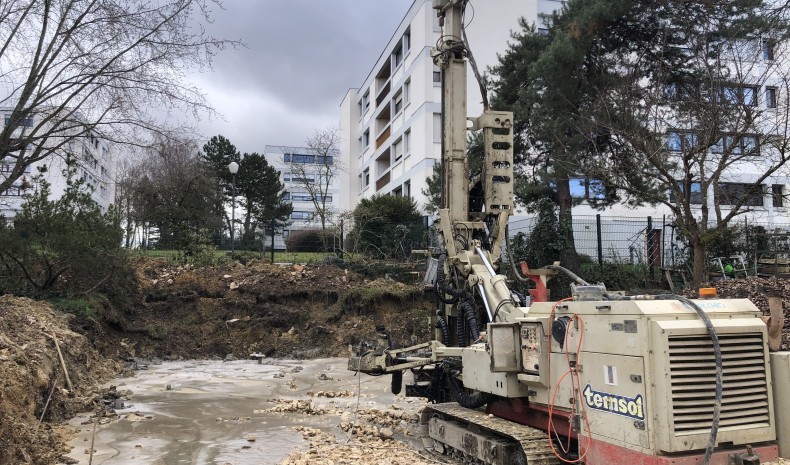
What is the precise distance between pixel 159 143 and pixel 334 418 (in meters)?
6.62

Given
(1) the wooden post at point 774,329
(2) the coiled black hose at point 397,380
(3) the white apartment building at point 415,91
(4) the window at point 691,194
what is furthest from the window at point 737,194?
(3) the white apartment building at point 415,91

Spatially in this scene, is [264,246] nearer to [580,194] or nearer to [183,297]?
[183,297]

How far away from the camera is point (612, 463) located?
437 centimetres

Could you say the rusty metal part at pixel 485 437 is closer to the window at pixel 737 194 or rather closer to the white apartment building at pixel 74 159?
the white apartment building at pixel 74 159

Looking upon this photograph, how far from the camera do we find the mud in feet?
22.3

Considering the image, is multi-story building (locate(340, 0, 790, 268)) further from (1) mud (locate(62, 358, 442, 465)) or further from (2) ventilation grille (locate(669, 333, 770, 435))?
(2) ventilation grille (locate(669, 333, 770, 435))

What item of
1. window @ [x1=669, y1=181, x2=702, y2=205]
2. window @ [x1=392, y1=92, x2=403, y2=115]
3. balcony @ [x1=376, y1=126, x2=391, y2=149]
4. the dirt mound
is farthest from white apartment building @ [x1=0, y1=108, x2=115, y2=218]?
balcony @ [x1=376, y1=126, x2=391, y2=149]

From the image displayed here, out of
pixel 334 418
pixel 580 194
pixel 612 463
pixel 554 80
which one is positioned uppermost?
pixel 554 80

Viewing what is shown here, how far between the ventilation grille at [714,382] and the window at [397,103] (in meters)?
33.4

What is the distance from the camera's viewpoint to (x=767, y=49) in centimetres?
1386

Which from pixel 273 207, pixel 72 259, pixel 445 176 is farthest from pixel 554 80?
pixel 273 207

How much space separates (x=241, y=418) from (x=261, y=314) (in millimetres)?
8448

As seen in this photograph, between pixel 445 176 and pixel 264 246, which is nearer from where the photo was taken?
pixel 445 176

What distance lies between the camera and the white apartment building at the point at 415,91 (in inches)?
1211
